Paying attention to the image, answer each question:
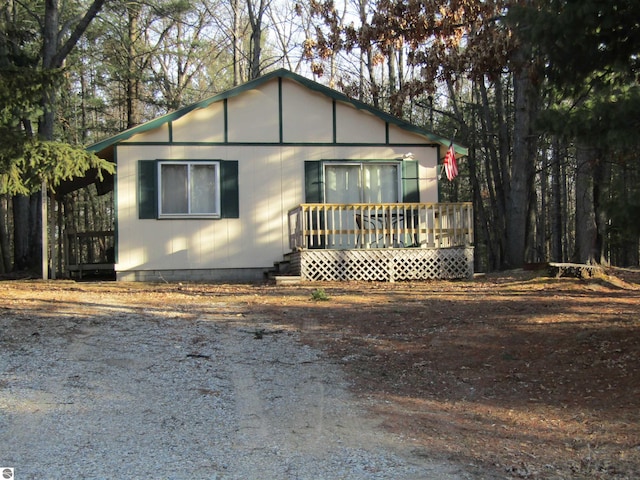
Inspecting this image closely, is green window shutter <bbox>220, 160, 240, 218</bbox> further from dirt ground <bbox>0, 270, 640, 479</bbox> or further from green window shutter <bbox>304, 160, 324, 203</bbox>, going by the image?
dirt ground <bbox>0, 270, 640, 479</bbox>

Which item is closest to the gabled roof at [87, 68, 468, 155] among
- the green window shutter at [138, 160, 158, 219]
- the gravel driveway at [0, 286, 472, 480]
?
the green window shutter at [138, 160, 158, 219]

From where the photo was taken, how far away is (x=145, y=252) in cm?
1366

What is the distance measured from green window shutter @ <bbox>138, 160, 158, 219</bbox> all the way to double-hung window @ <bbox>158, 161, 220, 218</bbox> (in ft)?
0.34

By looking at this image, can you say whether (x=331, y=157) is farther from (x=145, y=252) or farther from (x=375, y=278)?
(x=145, y=252)

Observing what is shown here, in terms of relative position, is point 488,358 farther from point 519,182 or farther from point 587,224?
point 519,182

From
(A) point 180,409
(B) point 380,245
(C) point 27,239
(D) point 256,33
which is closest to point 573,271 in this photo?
(B) point 380,245

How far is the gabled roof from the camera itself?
1332 centimetres

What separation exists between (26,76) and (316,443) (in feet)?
25.9

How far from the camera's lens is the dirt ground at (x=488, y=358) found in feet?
14.0

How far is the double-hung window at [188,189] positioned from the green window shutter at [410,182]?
4.20 meters

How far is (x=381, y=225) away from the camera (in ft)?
45.3

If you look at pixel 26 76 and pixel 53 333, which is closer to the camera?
pixel 53 333

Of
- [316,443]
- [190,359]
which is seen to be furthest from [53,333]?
[316,443]

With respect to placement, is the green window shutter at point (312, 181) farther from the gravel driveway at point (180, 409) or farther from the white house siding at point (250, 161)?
the gravel driveway at point (180, 409)
